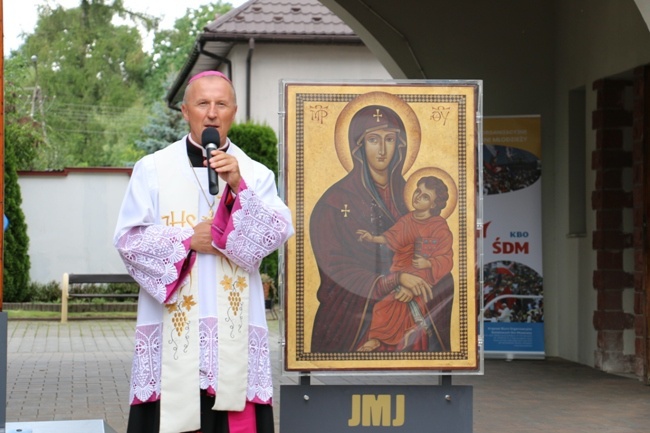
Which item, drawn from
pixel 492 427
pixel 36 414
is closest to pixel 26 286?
pixel 36 414

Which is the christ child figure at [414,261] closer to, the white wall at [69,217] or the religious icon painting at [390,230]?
the religious icon painting at [390,230]

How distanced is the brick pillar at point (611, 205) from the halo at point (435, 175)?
22.8 ft

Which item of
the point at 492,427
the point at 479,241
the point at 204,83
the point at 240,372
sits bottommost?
the point at 492,427

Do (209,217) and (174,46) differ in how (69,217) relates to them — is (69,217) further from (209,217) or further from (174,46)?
(174,46)

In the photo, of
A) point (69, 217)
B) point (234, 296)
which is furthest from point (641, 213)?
point (69, 217)

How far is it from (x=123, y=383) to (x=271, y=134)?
13.3 meters

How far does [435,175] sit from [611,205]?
702 centimetres

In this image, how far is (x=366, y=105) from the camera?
210 inches

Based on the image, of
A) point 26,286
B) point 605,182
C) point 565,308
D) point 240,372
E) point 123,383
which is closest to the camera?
point 240,372

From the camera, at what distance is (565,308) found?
43.2ft

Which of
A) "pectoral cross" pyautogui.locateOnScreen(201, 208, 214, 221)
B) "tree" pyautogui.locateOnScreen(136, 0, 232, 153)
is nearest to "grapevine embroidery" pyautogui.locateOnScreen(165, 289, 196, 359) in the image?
"pectoral cross" pyautogui.locateOnScreen(201, 208, 214, 221)

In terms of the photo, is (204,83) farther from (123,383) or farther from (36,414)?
(123,383)

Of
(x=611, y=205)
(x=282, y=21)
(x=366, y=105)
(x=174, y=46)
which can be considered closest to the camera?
(x=366, y=105)

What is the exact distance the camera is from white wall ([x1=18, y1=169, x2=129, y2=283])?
23.6m
